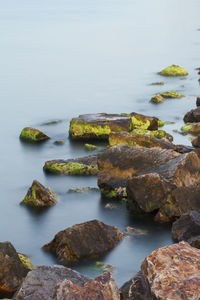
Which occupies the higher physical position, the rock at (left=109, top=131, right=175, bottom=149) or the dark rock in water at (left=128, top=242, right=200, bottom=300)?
the dark rock in water at (left=128, top=242, right=200, bottom=300)

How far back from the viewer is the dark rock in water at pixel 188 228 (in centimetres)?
2111

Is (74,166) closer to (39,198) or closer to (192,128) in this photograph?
(39,198)

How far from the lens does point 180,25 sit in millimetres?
114812

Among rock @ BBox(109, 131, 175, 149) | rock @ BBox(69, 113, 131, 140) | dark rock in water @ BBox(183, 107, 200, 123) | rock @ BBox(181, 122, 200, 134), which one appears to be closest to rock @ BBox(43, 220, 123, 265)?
rock @ BBox(109, 131, 175, 149)

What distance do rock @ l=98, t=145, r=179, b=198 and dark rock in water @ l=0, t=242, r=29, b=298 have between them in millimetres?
9297

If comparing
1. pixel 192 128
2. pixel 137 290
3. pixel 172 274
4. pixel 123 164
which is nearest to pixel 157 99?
pixel 192 128

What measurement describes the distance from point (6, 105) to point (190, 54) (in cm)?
3409

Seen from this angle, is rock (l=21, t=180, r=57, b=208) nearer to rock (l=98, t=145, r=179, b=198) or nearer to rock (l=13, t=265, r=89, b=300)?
rock (l=98, t=145, r=179, b=198)

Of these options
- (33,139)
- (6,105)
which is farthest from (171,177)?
(6,105)

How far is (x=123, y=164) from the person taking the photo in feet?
90.5

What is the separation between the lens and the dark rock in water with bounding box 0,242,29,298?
728 inches

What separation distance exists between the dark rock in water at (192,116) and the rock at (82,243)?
19.6 meters

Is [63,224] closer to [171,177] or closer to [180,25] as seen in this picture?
[171,177]

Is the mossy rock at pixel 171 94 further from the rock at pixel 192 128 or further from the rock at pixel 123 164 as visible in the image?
the rock at pixel 123 164
